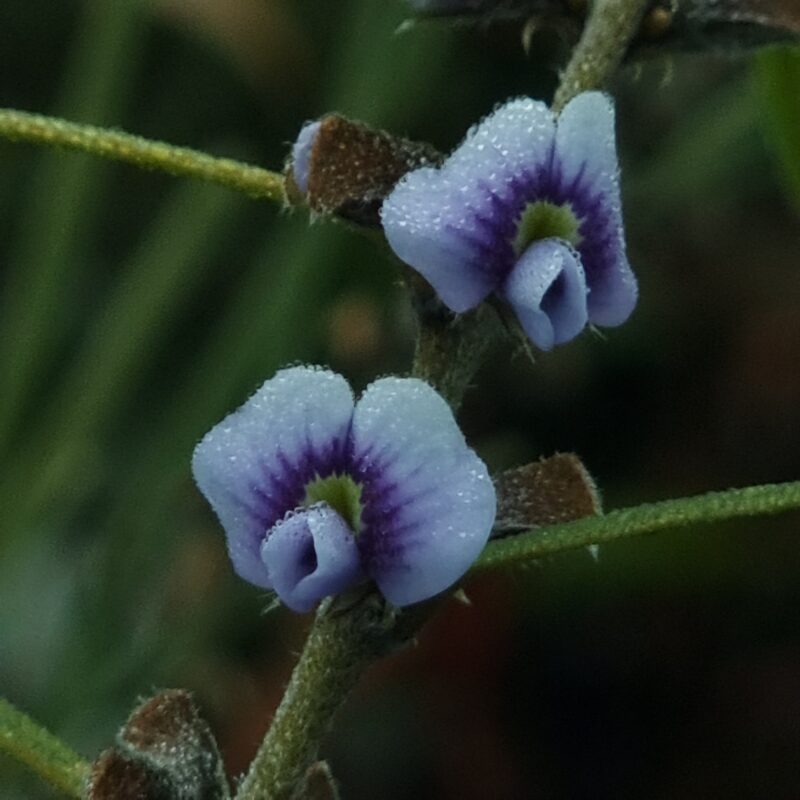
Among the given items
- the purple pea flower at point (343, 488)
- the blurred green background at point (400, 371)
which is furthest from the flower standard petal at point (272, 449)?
the blurred green background at point (400, 371)

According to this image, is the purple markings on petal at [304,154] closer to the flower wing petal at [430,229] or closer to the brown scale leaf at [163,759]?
the flower wing petal at [430,229]

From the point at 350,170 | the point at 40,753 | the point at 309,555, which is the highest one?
the point at 350,170

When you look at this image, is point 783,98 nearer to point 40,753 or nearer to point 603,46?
point 603,46

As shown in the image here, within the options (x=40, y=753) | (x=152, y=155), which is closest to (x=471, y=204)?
(x=152, y=155)

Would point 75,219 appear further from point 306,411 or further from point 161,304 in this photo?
point 306,411

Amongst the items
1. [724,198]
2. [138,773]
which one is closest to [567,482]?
[138,773]

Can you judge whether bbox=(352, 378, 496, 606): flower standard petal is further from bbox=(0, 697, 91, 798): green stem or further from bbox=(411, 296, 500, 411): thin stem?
bbox=(0, 697, 91, 798): green stem
